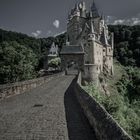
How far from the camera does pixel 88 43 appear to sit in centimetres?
6625

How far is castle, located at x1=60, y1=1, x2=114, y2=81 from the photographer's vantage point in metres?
63.7

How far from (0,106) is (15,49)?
99.6 feet

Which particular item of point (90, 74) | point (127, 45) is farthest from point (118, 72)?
point (127, 45)

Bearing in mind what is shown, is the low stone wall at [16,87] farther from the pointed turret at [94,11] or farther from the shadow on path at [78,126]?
the pointed turret at [94,11]

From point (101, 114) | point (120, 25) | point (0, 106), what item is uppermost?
point (120, 25)

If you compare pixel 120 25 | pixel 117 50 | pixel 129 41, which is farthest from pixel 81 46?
pixel 120 25

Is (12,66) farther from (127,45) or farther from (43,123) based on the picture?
(127,45)

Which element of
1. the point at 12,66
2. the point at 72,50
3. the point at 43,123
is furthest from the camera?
the point at 72,50

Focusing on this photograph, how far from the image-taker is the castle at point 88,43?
63741 millimetres

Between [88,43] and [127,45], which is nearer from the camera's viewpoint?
[88,43]

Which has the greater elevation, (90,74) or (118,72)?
(90,74)

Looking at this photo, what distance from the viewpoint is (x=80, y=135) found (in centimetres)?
933

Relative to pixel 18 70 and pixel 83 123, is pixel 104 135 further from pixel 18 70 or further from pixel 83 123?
pixel 18 70

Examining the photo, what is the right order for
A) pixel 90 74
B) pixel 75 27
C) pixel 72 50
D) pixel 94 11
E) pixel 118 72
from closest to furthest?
pixel 90 74, pixel 72 50, pixel 118 72, pixel 75 27, pixel 94 11
